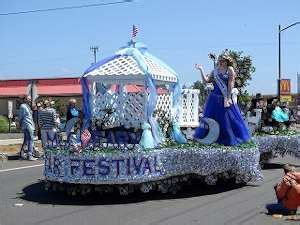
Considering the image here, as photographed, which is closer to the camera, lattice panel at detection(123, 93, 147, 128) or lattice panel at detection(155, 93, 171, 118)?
lattice panel at detection(123, 93, 147, 128)

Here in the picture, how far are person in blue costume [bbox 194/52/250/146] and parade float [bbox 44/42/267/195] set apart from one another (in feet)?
0.66

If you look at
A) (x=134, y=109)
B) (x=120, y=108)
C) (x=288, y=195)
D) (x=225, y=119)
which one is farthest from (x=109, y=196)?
(x=288, y=195)

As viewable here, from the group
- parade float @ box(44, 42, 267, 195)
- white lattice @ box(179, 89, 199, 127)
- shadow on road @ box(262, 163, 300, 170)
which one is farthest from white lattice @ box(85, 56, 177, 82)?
white lattice @ box(179, 89, 199, 127)

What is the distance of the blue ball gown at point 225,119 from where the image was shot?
375 inches

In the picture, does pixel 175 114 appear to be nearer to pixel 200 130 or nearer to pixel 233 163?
pixel 200 130

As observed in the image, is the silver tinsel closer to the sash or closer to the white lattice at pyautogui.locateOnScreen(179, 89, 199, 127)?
the sash

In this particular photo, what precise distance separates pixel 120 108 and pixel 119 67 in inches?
30.7

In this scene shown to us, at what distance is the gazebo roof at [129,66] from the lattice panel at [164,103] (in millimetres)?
621

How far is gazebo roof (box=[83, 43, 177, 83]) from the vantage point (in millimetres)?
9352

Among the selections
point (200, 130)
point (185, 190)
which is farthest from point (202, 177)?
point (200, 130)

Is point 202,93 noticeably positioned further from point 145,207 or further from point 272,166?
point 145,207

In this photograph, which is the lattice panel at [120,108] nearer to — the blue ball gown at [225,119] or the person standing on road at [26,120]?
the blue ball gown at [225,119]

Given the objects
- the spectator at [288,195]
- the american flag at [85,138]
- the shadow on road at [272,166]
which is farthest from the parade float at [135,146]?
the shadow on road at [272,166]

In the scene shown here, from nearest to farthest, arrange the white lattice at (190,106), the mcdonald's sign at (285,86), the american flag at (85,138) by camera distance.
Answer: the american flag at (85,138) → the white lattice at (190,106) → the mcdonald's sign at (285,86)
